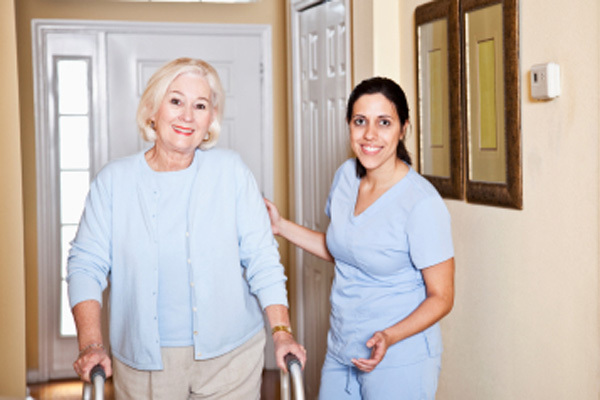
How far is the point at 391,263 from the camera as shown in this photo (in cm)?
204

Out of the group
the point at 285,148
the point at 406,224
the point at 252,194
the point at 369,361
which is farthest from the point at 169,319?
the point at 285,148

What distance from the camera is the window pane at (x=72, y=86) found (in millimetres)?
4527

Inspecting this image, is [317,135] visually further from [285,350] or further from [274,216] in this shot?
[285,350]

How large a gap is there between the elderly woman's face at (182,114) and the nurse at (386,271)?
52 cm

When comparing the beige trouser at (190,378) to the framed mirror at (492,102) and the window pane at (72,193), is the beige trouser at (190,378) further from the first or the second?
the window pane at (72,193)

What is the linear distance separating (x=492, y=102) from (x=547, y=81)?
36 centimetres

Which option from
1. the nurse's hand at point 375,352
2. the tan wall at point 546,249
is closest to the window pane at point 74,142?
the tan wall at point 546,249

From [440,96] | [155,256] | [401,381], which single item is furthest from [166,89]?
[440,96]

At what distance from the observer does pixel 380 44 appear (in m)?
3.13

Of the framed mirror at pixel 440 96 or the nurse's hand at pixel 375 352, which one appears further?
the framed mirror at pixel 440 96

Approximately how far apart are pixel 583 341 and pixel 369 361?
56cm

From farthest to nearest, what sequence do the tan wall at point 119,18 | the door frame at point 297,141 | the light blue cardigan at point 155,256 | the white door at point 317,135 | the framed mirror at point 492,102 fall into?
1. the tan wall at point 119,18
2. the door frame at point 297,141
3. the white door at point 317,135
4. the framed mirror at point 492,102
5. the light blue cardigan at point 155,256

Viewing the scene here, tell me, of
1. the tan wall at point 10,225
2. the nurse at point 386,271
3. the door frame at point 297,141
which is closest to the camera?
the nurse at point 386,271

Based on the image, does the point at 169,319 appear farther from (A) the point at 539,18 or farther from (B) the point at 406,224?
(A) the point at 539,18
